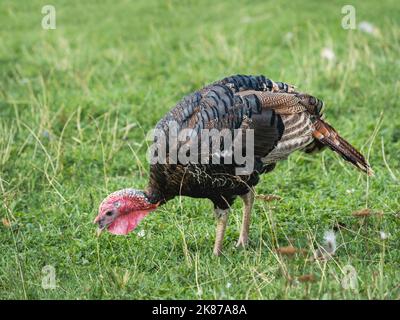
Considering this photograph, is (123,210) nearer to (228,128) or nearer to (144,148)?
(228,128)

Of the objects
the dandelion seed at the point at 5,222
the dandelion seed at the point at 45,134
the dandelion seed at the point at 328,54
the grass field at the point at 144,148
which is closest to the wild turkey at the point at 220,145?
the grass field at the point at 144,148

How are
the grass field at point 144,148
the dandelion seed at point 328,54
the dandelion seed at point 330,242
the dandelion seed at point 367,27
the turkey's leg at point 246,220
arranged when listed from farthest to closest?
the dandelion seed at point 367,27
the dandelion seed at point 328,54
the turkey's leg at point 246,220
the dandelion seed at point 330,242
the grass field at point 144,148

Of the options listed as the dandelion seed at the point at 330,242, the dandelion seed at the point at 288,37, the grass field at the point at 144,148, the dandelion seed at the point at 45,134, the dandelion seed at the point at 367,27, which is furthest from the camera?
the dandelion seed at the point at 367,27

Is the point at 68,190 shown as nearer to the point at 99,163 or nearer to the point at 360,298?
the point at 99,163

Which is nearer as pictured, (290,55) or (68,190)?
(68,190)

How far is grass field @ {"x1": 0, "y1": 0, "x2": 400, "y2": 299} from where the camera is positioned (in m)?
4.56

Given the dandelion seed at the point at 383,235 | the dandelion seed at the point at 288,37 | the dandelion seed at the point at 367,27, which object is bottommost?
the dandelion seed at the point at 383,235

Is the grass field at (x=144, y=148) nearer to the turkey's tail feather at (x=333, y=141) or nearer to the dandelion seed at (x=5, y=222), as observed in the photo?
the dandelion seed at (x=5, y=222)

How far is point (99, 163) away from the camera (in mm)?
6520

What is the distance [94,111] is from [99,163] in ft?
3.42

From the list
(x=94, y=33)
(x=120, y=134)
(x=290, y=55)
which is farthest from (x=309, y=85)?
(x=94, y=33)

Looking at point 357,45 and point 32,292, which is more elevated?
point 357,45

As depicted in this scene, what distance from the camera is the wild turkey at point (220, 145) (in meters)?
4.72

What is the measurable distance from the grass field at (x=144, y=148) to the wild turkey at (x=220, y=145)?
278 millimetres
